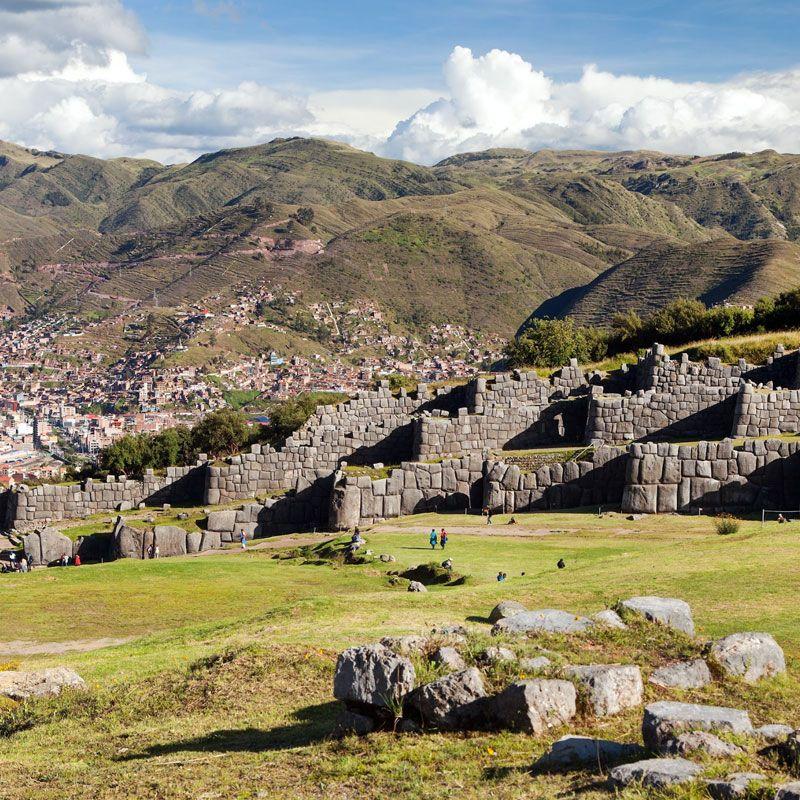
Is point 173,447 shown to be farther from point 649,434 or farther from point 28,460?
point 28,460

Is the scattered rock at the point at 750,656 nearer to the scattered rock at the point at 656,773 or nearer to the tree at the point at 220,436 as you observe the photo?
the scattered rock at the point at 656,773

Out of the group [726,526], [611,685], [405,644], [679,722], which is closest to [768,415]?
[726,526]

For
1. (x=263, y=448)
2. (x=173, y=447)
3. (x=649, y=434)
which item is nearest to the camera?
(x=649, y=434)

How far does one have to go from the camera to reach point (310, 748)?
36.2ft

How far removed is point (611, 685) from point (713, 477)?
21.2m

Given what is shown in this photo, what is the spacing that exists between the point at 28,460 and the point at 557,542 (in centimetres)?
12263

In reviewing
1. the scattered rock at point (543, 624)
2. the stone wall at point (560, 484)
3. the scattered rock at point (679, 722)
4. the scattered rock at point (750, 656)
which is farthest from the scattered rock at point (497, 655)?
the stone wall at point (560, 484)

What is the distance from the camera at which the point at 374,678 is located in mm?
11055

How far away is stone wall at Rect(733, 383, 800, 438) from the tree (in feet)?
92.7

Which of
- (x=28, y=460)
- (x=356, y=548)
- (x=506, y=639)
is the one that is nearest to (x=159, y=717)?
(x=506, y=639)

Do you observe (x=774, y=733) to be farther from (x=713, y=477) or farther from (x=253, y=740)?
(x=713, y=477)

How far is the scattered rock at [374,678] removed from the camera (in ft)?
36.0

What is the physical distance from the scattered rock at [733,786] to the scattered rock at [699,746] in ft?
1.92

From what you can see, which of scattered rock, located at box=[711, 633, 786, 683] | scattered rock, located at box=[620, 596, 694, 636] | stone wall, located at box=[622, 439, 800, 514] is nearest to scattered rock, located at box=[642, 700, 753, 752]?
scattered rock, located at box=[711, 633, 786, 683]
